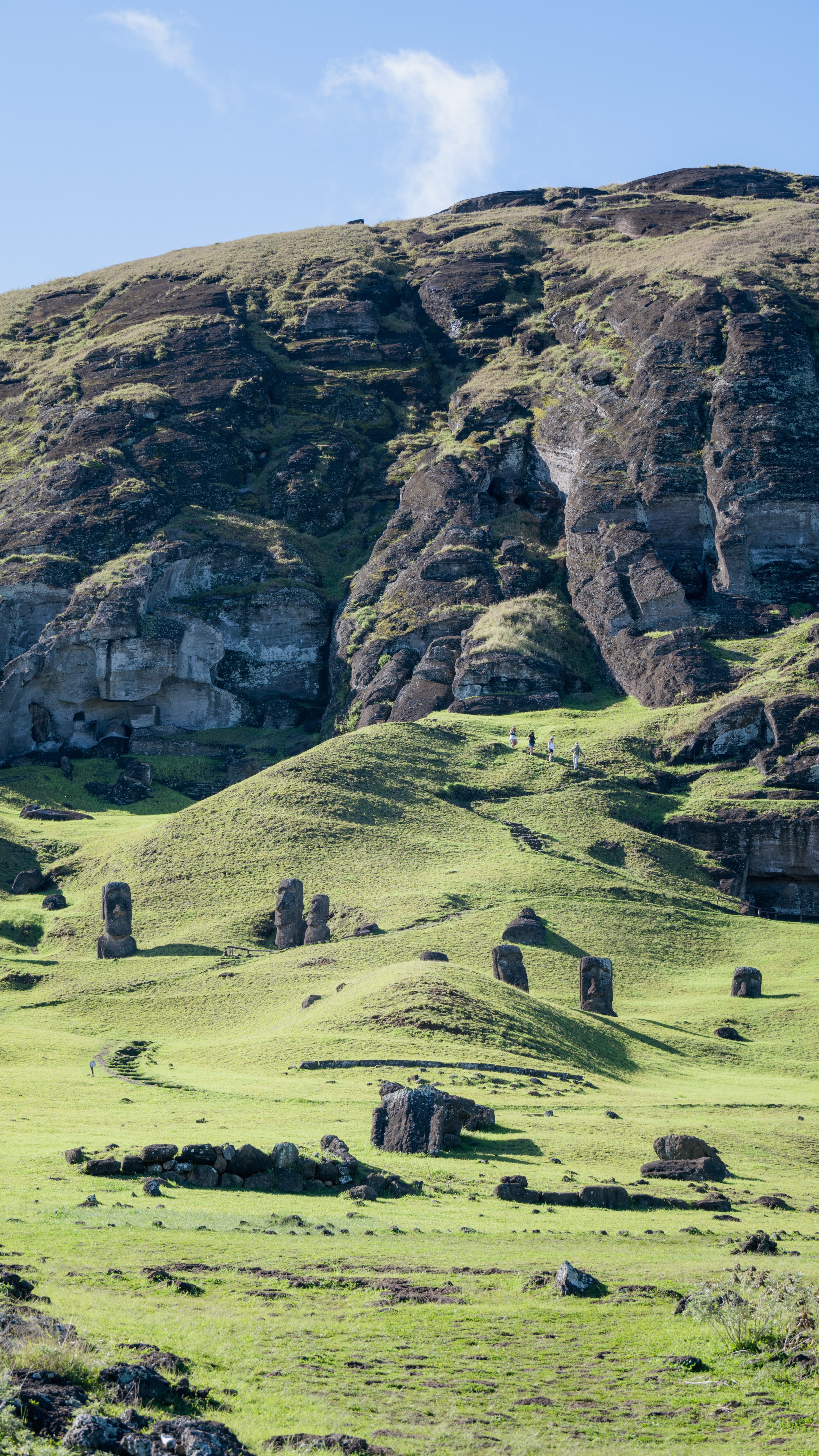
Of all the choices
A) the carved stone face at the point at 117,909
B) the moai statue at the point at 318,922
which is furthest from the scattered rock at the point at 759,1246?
the carved stone face at the point at 117,909

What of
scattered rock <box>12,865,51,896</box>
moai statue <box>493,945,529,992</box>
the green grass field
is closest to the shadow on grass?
the green grass field

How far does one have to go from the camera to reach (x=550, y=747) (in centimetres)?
6638

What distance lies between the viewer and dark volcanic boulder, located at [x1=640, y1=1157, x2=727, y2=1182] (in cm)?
2328

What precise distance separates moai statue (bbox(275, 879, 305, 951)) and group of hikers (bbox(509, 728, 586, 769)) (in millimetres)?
20815

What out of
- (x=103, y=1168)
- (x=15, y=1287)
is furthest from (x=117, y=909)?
(x=15, y=1287)

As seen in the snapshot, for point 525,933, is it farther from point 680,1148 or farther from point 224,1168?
point 224,1168

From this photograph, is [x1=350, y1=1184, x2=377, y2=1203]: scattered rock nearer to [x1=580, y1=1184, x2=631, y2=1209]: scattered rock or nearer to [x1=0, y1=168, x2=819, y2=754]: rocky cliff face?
[x1=580, y1=1184, x2=631, y2=1209]: scattered rock

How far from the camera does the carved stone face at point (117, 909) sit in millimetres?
49219

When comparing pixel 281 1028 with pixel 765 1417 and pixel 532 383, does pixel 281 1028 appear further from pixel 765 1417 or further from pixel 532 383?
pixel 532 383

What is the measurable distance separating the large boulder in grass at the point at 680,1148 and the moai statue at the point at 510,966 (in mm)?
16767

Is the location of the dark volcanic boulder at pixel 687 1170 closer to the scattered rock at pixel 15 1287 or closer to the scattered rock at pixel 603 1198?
the scattered rock at pixel 603 1198

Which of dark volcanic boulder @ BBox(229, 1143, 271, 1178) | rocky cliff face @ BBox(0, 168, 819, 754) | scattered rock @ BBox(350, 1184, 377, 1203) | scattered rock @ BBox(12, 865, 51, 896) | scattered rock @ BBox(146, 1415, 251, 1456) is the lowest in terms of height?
scattered rock @ BBox(350, 1184, 377, 1203)

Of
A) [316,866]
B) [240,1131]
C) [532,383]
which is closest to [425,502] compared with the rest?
[532,383]

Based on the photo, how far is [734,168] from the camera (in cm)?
15712
